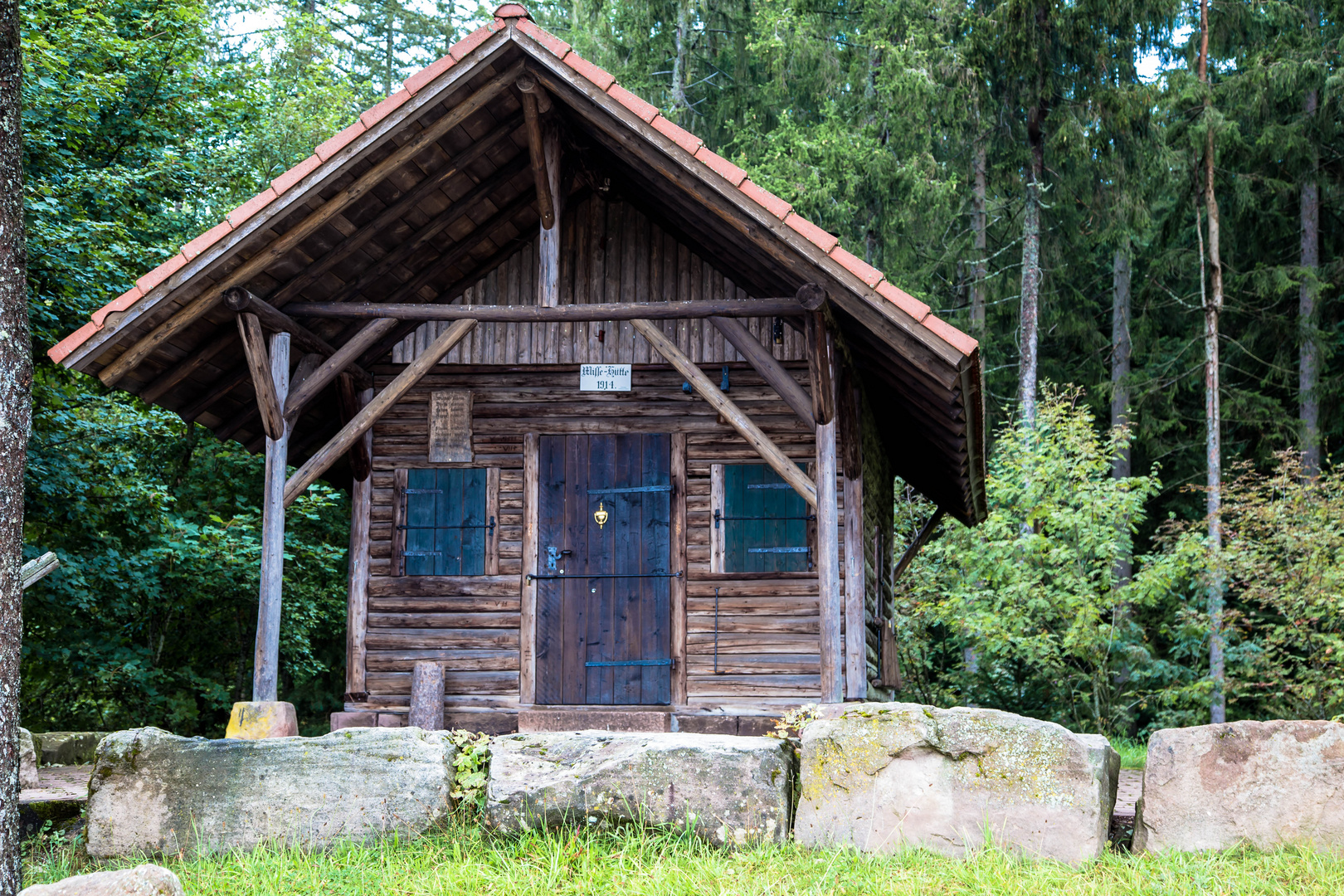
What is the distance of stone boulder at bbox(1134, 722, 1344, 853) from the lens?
5.92 metres

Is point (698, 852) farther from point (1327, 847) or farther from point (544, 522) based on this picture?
point (544, 522)

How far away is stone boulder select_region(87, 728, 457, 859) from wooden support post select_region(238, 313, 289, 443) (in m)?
2.39

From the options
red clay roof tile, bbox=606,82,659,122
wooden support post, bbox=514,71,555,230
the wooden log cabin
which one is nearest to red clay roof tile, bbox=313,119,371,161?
the wooden log cabin

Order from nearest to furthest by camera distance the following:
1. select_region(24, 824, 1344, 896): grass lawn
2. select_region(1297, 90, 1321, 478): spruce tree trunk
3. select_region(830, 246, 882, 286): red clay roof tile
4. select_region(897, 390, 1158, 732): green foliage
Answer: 1. select_region(24, 824, 1344, 896): grass lawn
2. select_region(830, 246, 882, 286): red clay roof tile
3. select_region(897, 390, 1158, 732): green foliage
4. select_region(1297, 90, 1321, 478): spruce tree trunk

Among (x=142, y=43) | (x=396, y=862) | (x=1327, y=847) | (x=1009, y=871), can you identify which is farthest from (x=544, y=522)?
(x=142, y=43)

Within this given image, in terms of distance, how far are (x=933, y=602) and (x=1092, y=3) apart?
33.2 ft

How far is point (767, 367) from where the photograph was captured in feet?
26.4

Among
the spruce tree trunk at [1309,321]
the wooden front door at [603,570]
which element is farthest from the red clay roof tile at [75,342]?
the spruce tree trunk at [1309,321]

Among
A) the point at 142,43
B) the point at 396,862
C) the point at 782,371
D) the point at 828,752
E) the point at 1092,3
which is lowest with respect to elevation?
the point at 396,862

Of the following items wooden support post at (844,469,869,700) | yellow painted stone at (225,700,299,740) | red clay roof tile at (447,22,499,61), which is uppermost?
red clay roof tile at (447,22,499,61)

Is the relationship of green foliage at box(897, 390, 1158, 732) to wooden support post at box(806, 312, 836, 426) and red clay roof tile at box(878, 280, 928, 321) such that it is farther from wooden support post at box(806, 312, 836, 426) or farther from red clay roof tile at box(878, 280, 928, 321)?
red clay roof tile at box(878, 280, 928, 321)

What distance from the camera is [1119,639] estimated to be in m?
16.3

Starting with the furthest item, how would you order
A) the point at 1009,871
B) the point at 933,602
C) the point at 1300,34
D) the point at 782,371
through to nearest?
the point at 1300,34 → the point at 933,602 → the point at 782,371 → the point at 1009,871

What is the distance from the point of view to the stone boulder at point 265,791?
249 inches
